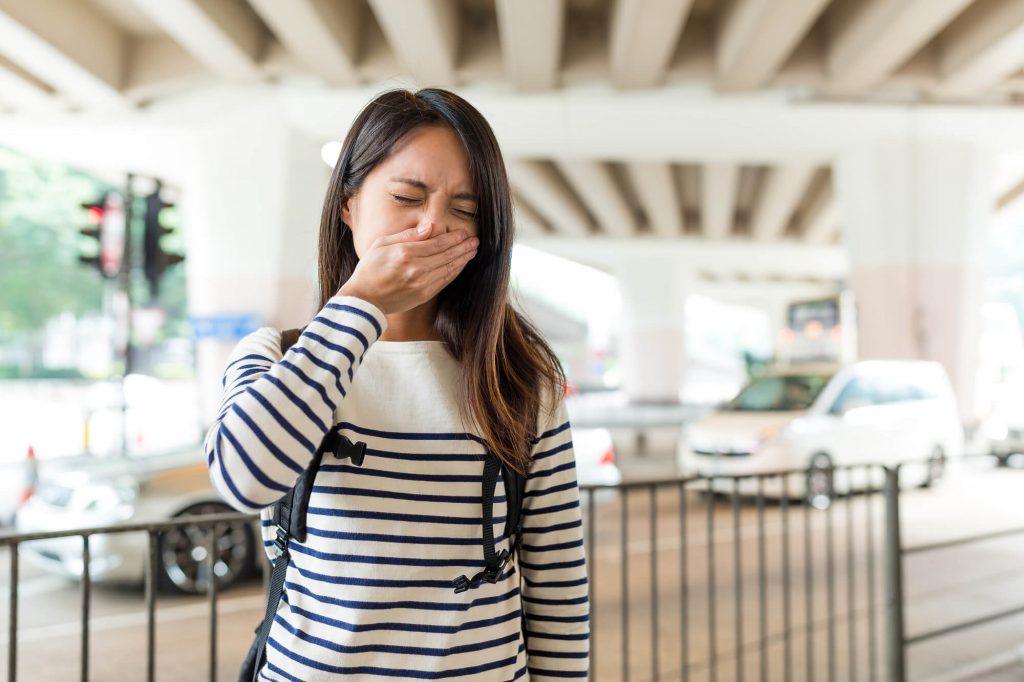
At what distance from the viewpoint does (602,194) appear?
20.5 m

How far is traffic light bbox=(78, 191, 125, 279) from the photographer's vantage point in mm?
8812

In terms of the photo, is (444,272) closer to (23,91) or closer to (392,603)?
(392,603)

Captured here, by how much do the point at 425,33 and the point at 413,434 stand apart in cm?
965

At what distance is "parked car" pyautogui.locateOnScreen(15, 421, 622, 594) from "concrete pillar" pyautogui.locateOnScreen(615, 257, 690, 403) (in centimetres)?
2582

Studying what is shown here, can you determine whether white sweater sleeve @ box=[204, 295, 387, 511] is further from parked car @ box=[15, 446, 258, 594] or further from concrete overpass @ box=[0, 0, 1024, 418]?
concrete overpass @ box=[0, 0, 1024, 418]

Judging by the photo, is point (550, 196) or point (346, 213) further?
point (550, 196)

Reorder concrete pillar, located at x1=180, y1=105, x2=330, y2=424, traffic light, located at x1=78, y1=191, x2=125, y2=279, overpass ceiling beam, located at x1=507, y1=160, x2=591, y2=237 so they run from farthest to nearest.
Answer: overpass ceiling beam, located at x1=507, y1=160, x2=591, y2=237 → concrete pillar, located at x1=180, y1=105, x2=330, y2=424 → traffic light, located at x1=78, y1=191, x2=125, y2=279

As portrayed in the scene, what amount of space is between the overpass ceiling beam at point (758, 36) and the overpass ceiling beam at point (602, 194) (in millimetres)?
5952

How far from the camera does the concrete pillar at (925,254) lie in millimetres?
14672

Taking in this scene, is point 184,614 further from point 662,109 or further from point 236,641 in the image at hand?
point 662,109

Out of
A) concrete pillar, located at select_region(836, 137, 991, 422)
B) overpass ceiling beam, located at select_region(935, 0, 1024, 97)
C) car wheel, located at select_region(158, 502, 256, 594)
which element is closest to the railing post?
car wheel, located at select_region(158, 502, 256, 594)

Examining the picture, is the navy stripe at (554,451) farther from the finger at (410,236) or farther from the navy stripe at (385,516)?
the finger at (410,236)

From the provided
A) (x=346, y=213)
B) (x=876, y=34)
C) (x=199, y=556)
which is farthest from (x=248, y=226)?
(x=346, y=213)

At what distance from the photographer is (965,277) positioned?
48.6 ft
